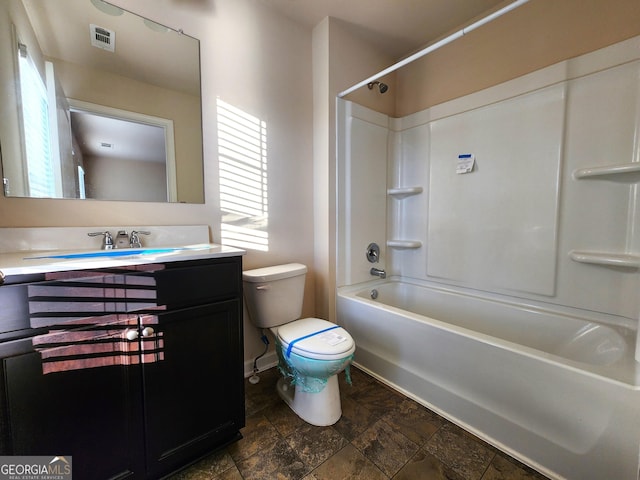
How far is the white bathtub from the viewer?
0.97m

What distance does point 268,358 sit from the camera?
1.91 meters

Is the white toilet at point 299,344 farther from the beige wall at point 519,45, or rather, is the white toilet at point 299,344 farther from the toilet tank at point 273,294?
the beige wall at point 519,45

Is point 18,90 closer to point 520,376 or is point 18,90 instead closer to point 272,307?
point 272,307

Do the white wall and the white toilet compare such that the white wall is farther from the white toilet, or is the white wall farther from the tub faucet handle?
the white toilet

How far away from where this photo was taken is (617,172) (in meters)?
1.34

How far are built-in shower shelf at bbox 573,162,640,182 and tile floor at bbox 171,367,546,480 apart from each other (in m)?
1.49

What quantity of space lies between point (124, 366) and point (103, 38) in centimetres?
150

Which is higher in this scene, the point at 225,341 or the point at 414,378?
the point at 225,341

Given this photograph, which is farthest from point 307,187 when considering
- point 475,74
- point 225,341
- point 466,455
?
point 466,455

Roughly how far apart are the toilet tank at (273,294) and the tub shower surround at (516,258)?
458 millimetres

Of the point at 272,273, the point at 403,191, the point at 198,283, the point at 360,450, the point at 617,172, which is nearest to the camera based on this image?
the point at 198,283

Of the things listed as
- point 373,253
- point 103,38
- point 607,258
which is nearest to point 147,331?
point 103,38

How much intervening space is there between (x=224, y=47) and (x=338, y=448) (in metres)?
2.30

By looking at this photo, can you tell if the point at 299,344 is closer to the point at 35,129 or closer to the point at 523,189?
the point at 35,129
